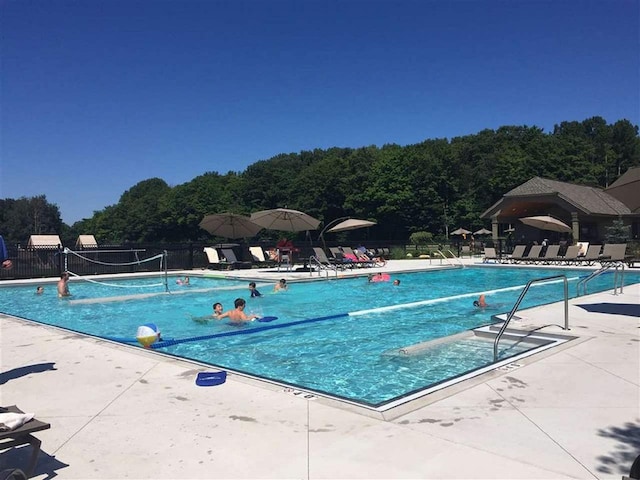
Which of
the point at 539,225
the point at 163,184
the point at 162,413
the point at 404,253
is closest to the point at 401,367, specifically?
the point at 162,413

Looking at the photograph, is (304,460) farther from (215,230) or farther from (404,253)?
(404,253)

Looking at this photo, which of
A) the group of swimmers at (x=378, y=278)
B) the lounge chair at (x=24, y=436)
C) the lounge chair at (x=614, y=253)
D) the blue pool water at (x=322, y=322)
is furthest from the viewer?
the lounge chair at (x=614, y=253)

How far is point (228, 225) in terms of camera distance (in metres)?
24.6

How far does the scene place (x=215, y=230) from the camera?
80.5 ft

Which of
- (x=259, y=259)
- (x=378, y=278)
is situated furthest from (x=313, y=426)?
(x=259, y=259)

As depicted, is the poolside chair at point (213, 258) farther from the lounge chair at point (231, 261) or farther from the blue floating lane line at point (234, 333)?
the blue floating lane line at point (234, 333)

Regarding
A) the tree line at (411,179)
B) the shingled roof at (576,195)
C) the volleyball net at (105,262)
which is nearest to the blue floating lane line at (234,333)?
the volleyball net at (105,262)

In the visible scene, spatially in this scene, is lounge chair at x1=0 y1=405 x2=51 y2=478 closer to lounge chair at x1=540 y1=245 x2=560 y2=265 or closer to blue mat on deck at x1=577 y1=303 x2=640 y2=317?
blue mat on deck at x1=577 y1=303 x2=640 y2=317

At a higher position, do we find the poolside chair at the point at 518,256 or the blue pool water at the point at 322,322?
the poolside chair at the point at 518,256

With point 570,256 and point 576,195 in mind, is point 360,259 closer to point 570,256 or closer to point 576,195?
point 570,256

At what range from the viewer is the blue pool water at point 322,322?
6602mm

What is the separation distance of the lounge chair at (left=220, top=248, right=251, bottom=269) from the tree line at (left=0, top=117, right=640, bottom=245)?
25.1m

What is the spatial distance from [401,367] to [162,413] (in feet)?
11.6

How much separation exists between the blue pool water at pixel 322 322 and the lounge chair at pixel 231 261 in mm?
2797
